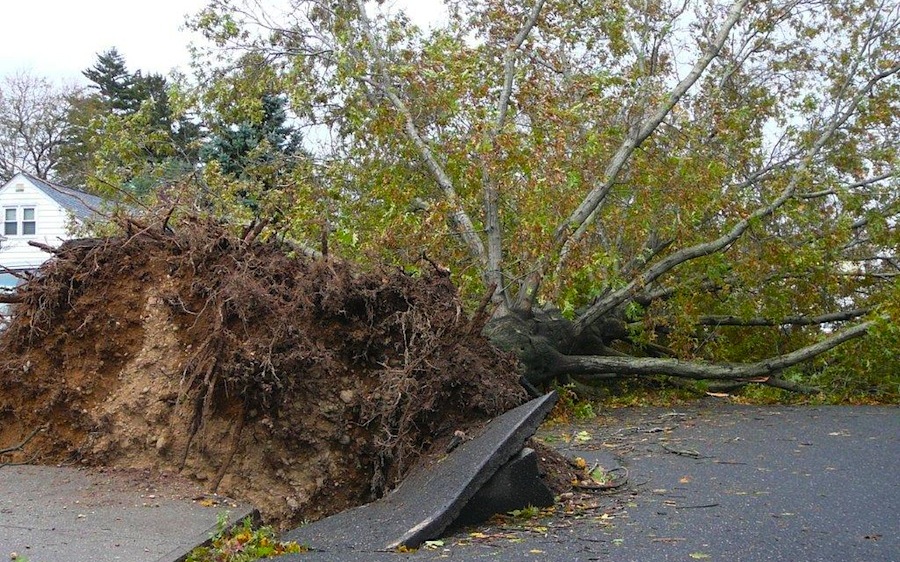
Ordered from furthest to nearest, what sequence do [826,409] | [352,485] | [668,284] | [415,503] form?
[668,284], [826,409], [352,485], [415,503]

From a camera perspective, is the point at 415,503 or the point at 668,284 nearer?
the point at 415,503

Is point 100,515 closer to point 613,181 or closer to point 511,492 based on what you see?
point 511,492

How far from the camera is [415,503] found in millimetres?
4863

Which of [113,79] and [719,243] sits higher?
[113,79]

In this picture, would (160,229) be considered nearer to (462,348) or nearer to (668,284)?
(462,348)

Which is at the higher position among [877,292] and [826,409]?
[877,292]

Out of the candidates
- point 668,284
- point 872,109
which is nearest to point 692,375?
point 668,284

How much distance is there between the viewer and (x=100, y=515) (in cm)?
475

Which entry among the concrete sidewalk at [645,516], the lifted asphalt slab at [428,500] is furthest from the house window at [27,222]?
the lifted asphalt slab at [428,500]

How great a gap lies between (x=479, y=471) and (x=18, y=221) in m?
28.6

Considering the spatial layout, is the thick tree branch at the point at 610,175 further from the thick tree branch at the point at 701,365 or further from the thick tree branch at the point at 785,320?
the thick tree branch at the point at 785,320

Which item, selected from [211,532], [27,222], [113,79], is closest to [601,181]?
[211,532]

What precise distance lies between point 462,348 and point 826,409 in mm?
6208

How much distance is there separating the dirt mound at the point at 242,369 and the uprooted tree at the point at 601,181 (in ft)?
12.6
